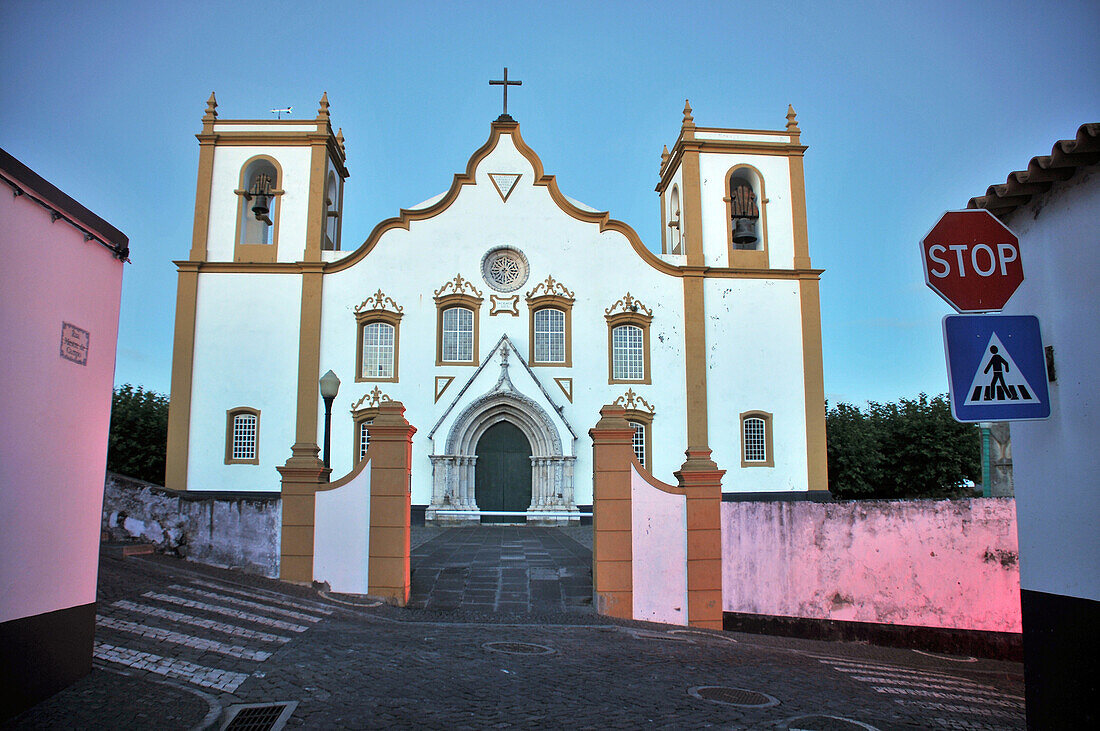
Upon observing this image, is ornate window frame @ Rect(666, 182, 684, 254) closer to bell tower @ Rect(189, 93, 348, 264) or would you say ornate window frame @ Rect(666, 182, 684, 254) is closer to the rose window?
the rose window

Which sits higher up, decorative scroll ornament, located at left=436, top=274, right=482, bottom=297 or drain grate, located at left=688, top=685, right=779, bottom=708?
decorative scroll ornament, located at left=436, top=274, right=482, bottom=297

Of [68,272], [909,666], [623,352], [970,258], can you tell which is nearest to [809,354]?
[623,352]

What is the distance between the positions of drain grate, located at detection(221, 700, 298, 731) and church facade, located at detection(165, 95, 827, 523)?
600 inches

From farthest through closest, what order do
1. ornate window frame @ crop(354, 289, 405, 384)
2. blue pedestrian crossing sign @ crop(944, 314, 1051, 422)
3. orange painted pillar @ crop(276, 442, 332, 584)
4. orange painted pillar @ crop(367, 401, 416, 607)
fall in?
ornate window frame @ crop(354, 289, 405, 384) < orange painted pillar @ crop(276, 442, 332, 584) < orange painted pillar @ crop(367, 401, 416, 607) < blue pedestrian crossing sign @ crop(944, 314, 1051, 422)

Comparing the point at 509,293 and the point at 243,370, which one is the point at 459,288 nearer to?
the point at 509,293

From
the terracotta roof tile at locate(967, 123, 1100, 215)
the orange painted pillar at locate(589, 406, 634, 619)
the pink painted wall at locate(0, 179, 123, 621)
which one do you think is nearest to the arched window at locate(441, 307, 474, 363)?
the orange painted pillar at locate(589, 406, 634, 619)

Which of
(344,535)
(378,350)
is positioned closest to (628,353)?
(378,350)

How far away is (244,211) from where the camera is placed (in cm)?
2259

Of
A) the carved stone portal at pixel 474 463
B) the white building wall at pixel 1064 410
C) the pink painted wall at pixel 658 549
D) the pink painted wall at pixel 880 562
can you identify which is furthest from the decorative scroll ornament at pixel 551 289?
the white building wall at pixel 1064 410

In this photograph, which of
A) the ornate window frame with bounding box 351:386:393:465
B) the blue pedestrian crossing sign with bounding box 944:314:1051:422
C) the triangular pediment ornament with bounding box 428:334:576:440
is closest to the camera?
the blue pedestrian crossing sign with bounding box 944:314:1051:422

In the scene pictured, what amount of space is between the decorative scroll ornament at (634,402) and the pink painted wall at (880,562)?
11.7 meters

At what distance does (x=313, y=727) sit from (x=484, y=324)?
56.2 feet

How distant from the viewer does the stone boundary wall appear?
10797 mm

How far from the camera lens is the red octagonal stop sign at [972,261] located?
4.69m
